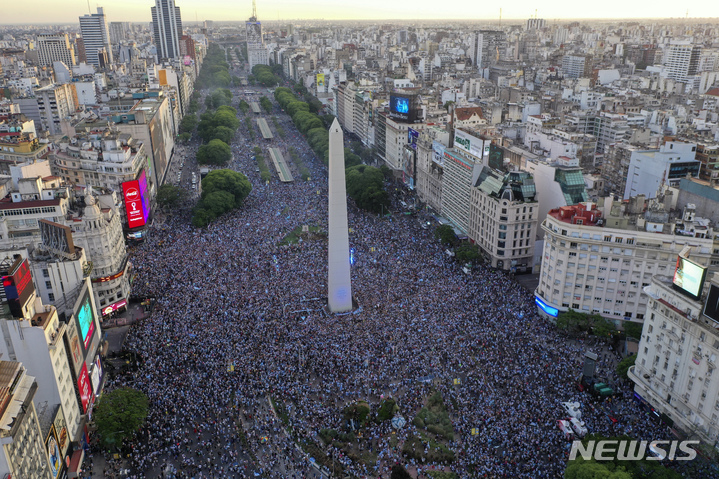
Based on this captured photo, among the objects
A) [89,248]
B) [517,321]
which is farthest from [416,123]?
[89,248]

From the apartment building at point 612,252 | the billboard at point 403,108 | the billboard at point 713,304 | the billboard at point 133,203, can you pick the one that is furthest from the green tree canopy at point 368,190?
the billboard at point 713,304

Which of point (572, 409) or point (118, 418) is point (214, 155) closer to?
point (118, 418)

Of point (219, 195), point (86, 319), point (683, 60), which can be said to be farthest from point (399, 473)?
point (683, 60)

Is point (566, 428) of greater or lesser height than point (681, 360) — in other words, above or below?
below

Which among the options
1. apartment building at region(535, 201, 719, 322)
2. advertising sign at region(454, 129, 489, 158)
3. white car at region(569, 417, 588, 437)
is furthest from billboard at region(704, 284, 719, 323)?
advertising sign at region(454, 129, 489, 158)

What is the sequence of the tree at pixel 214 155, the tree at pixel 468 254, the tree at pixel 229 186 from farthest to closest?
1. the tree at pixel 214 155
2. the tree at pixel 229 186
3. the tree at pixel 468 254

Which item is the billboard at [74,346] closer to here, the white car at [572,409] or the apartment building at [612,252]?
the white car at [572,409]
